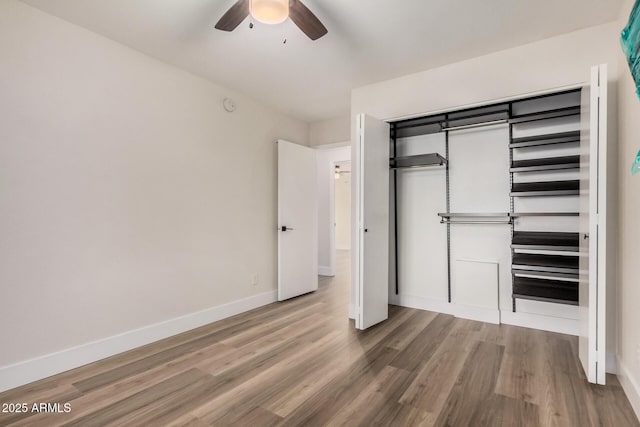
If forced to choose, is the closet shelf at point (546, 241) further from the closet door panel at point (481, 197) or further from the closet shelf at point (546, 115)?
the closet shelf at point (546, 115)

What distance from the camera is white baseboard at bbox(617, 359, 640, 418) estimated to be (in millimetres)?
1808

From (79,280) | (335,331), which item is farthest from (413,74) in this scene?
(79,280)

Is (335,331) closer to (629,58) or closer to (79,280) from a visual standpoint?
(79,280)

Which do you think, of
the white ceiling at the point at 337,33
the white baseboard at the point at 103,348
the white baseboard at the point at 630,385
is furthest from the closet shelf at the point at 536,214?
the white baseboard at the point at 103,348

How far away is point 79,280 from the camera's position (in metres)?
2.44

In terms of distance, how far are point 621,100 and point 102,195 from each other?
4003 mm

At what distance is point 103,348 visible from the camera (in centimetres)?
254

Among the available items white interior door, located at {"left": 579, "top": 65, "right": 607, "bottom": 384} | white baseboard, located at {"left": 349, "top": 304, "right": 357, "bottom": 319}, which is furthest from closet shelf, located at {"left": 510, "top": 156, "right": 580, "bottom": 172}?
white baseboard, located at {"left": 349, "top": 304, "right": 357, "bottom": 319}

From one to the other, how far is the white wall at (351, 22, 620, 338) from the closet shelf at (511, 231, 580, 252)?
0.78 metres

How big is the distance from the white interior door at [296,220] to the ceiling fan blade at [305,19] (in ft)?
7.23

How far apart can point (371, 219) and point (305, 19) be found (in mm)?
1886

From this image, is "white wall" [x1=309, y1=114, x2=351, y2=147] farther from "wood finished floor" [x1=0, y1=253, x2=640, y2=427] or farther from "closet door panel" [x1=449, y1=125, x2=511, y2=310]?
"wood finished floor" [x1=0, y1=253, x2=640, y2=427]

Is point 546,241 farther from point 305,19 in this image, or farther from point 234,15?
point 234,15

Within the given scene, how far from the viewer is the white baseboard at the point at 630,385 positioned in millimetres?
1808
